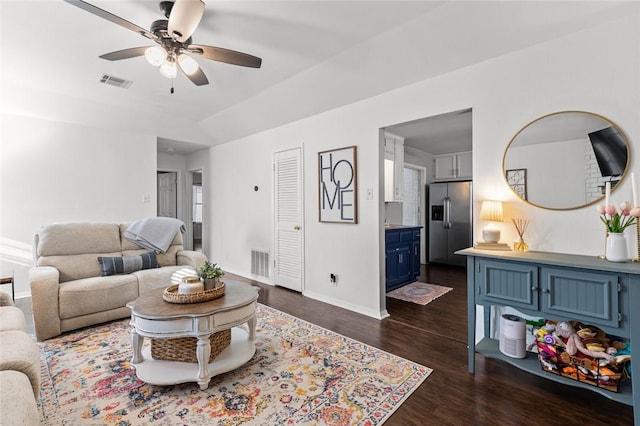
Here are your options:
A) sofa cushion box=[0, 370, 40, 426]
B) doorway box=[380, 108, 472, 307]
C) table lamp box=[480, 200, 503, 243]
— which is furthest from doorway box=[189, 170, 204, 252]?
table lamp box=[480, 200, 503, 243]

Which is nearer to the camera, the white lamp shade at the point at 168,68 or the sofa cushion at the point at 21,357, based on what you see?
the sofa cushion at the point at 21,357

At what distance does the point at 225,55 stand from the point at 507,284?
2638mm

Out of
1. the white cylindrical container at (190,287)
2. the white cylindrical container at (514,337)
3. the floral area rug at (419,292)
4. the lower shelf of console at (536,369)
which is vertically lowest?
the floral area rug at (419,292)

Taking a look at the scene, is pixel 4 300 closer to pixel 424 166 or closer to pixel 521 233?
pixel 521 233

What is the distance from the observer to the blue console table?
1575 millimetres

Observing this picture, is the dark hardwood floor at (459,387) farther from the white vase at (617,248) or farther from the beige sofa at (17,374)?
the beige sofa at (17,374)

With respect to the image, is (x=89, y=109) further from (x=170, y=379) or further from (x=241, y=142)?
(x=170, y=379)

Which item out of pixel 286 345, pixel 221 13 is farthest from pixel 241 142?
pixel 286 345

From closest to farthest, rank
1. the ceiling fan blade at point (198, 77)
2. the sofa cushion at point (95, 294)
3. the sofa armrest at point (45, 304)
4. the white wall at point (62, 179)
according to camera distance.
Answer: the ceiling fan blade at point (198, 77), the sofa armrest at point (45, 304), the sofa cushion at point (95, 294), the white wall at point (62, 179)

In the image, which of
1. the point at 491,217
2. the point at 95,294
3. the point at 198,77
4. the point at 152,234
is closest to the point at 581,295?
the point at 491,217

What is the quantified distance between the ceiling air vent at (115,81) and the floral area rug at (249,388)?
2.81m

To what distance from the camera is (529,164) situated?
88.9 inches

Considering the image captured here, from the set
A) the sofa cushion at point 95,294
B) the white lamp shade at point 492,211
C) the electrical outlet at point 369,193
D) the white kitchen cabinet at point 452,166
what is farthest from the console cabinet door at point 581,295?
the white kitchen cabinet at point 452,166

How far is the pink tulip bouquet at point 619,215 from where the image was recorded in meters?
1.69
